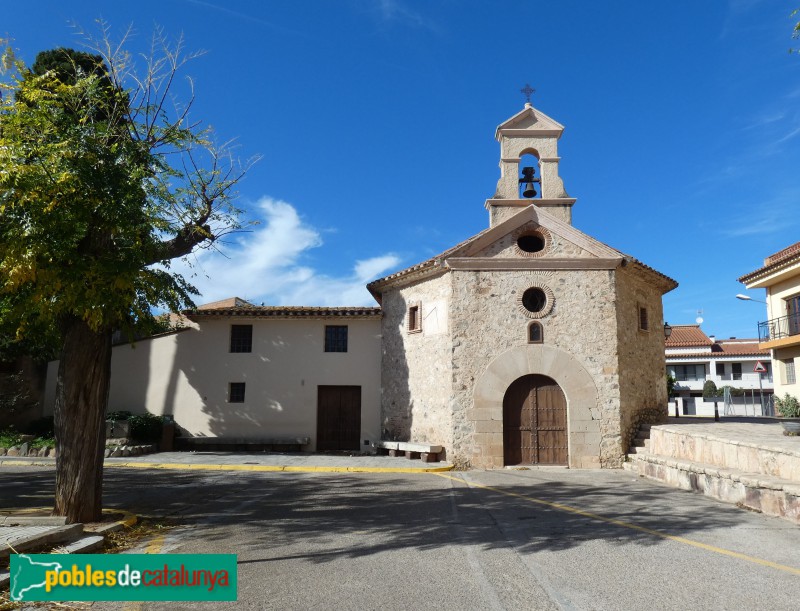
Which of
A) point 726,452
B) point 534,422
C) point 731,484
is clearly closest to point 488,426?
point 534,422

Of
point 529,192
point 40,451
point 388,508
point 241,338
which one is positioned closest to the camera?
point 388,508

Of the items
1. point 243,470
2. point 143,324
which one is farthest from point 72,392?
point 243,470

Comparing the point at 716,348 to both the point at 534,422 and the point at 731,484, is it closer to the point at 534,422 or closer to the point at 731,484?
the point at 534,422

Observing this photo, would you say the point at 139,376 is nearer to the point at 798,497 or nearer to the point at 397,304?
the point at 397,304

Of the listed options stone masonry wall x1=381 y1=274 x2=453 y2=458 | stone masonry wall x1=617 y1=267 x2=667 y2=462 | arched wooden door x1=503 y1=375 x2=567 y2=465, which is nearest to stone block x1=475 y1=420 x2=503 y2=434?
arched wooden door x1=503 y1=375 x2=567 y2=465

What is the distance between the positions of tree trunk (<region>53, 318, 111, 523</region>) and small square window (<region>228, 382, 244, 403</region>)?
421 inches

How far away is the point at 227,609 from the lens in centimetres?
453

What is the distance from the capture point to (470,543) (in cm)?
667

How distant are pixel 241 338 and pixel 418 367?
6.57 metres

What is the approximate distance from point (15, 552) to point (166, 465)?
9411 mm

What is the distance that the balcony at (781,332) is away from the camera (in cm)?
2212

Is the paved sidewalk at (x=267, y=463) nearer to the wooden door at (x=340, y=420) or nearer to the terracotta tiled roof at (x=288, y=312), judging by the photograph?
the wooden door at (x=340, y=420)

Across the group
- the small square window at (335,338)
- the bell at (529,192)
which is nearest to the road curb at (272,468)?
the small square window at (335,338)

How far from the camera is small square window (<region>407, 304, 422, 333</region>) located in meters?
16.1
